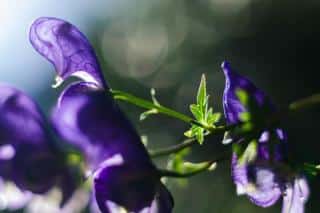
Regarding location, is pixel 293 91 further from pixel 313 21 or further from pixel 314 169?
pixel 314 169

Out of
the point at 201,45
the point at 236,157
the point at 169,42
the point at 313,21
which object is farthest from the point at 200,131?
the point at 169,42

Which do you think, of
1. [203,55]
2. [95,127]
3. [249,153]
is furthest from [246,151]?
[203,55]

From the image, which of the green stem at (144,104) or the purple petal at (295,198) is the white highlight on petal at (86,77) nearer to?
the green stem at (144,104)

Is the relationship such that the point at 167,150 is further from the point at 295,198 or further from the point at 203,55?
the point at 203,55

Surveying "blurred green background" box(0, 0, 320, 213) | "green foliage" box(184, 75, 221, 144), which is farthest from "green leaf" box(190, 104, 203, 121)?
"blurred green background" box(0, 0, 320, 213)

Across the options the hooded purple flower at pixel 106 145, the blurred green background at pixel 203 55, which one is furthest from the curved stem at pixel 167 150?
the blurred green background at pixel 203 55
